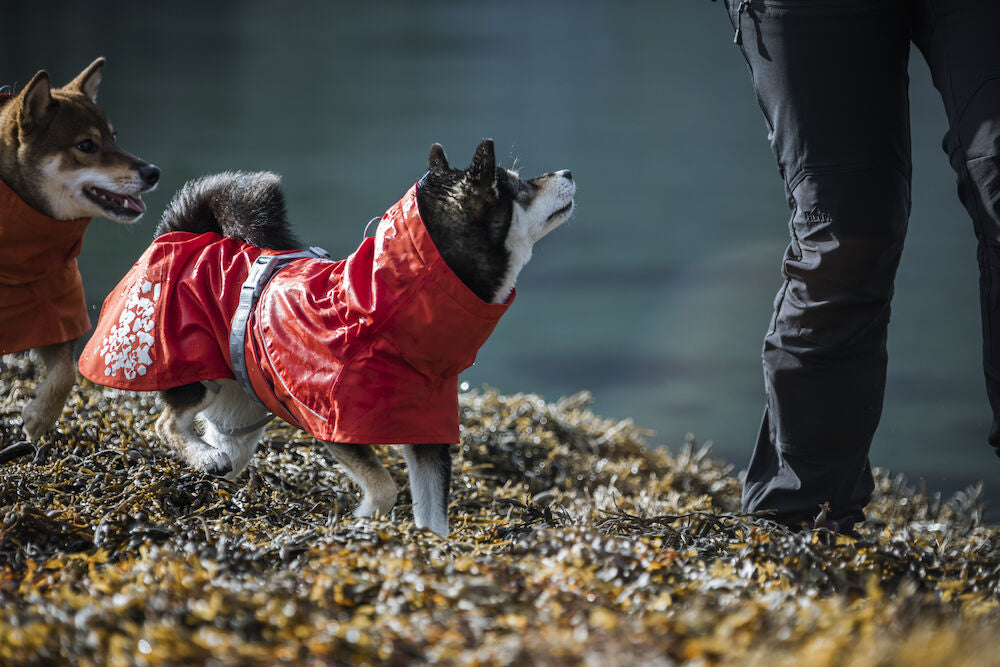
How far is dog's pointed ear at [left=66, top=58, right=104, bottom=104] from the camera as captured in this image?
224 centimetres

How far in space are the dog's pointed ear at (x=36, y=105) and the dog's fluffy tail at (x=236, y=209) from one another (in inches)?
14.5

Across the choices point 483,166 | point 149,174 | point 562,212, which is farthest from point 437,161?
point 149,174

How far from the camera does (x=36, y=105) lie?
2037mm

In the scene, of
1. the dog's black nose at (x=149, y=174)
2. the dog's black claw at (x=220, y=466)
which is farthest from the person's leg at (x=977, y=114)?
the dog's black nose at (x=149, y=174)

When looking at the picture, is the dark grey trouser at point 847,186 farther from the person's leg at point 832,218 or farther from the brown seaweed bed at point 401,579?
the brown seaweed bed at point 401,579

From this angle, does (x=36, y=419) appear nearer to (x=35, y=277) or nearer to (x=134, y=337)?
(x=35, y=277)

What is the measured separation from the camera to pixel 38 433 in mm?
1998

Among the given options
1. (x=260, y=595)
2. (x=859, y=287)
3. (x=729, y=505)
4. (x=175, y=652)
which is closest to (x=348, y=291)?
(x=260, y=595)

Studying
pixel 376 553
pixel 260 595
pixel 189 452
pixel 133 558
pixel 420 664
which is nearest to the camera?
pixel 420 664

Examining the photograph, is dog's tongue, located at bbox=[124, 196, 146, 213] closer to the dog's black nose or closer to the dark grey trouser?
the dog's black nose

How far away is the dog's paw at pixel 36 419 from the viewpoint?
2.00m

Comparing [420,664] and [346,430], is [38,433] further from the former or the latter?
[420,664]

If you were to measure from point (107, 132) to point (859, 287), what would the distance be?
182 centimetres

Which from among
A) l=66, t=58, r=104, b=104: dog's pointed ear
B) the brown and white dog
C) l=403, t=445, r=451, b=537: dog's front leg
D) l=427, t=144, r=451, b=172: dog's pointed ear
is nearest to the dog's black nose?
the brown and white dog
